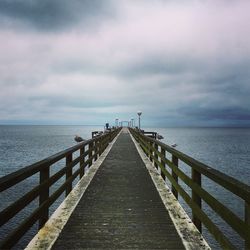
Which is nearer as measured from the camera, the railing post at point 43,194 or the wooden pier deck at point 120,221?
the wooden pier deck at point 120,221

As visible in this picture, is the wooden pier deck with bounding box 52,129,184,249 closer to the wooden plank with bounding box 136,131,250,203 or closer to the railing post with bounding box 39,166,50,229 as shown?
the railing post with bounding box 39,166,50,229

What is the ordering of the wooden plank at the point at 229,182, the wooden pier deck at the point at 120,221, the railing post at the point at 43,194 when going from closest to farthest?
the wooden plank at the point at 229,182, the wooden pier deck at the point at 120,221, the railing post at the point at 43,194

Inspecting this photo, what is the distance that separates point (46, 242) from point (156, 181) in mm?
5398

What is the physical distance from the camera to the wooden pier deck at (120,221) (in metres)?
4.63

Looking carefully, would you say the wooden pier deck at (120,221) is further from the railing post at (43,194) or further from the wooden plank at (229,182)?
the wooden plank at (229,182)

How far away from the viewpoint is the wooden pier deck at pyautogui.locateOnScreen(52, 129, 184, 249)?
4.63m

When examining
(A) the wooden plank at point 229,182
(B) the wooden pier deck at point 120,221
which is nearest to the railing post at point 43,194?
(B) the wooden pier deck at point 120,221

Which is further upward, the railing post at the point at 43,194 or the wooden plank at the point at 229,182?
the wooden plank at the point at 229,182

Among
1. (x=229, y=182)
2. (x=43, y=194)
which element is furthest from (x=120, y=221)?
(x=229, y=182)

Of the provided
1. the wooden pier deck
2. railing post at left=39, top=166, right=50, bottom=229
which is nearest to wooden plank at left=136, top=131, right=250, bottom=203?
the wooden pier deck

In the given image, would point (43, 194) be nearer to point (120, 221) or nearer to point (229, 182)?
point (120, 221)

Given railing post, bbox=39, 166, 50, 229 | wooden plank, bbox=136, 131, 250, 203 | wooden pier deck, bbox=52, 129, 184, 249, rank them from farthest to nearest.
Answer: railing post, bbox=39, 166, 50, 229
wooden pier deck, bbox=52, 129, 184, 249
wooden plank, bbox=136, 131, 250, 203

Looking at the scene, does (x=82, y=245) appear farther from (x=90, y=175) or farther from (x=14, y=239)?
(x=90, y=175)

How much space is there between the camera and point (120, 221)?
5.65 m
